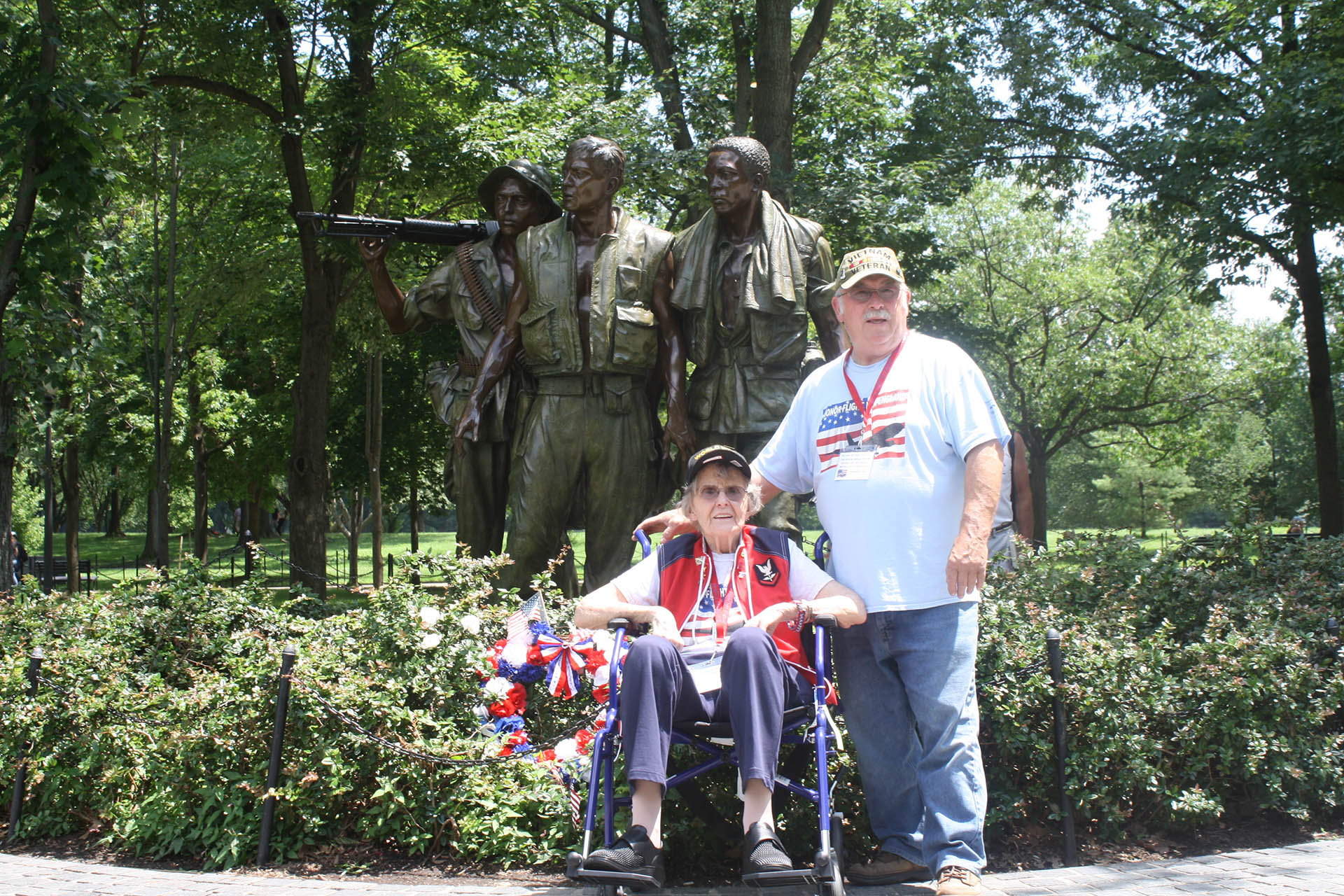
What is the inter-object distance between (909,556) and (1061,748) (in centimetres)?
125

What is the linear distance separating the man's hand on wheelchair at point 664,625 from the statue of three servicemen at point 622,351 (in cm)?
207

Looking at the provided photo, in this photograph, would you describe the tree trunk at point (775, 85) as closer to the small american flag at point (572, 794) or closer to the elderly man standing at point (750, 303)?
the elderly man standing at point (750, 303)

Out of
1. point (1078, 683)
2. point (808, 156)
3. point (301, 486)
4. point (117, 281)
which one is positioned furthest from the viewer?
point (117, 281)

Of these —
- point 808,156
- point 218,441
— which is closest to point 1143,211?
point 808,156

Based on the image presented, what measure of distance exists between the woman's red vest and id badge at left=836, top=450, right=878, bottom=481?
397 mm

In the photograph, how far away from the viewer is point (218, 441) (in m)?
25.4

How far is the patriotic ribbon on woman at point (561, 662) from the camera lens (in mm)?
4926

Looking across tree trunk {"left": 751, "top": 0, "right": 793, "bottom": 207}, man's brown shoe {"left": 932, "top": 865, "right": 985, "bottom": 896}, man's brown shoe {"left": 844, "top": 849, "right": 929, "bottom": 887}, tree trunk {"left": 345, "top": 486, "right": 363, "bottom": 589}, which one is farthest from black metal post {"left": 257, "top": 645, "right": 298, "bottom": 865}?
tree trunk {"left": 345, "top": 486, "right": 363, "bottom": 589}

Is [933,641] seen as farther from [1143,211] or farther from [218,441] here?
[218,441]

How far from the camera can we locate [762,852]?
3.44 m

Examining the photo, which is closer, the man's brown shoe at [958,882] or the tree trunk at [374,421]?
the man's brown shoe at [958,882]

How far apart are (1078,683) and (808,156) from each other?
14699 millimetres

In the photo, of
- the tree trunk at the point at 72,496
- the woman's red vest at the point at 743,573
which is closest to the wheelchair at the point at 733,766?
the woman's red vest at the point at 743,573

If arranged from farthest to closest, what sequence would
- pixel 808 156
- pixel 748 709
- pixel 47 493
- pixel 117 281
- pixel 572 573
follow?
pixel 117 281 < pixel 808 156 < pixel 47 493 < pixel 572 573 < pixel 748 709
